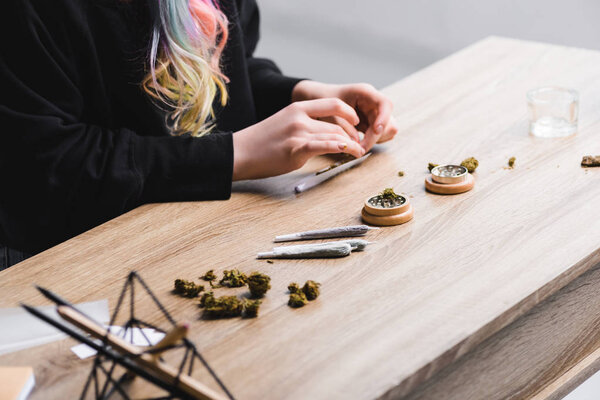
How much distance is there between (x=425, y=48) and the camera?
3.64 metres

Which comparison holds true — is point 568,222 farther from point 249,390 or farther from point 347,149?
point 249,390

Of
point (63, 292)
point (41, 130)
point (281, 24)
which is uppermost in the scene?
point (41, 130)

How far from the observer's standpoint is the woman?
1227mm

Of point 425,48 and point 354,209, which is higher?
point 354,209

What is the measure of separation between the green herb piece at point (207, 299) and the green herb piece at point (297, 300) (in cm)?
9

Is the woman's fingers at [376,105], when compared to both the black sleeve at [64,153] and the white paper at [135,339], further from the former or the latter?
the white paper at [135,339]

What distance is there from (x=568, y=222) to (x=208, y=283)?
1.65ft

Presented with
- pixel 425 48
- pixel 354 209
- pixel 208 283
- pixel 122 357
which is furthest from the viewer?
pixel 425 48

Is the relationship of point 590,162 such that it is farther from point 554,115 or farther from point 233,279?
point 233,279

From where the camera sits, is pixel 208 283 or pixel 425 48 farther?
pixel 425 48

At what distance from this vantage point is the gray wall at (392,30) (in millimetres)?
3154

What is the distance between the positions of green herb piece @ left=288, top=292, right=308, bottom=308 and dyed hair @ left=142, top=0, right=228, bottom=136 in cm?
53

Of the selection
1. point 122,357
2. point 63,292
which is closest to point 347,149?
point 63,292

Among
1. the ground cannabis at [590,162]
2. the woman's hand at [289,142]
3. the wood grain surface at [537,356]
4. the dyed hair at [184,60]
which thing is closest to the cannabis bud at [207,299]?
the wood grain surface at [537,356]
